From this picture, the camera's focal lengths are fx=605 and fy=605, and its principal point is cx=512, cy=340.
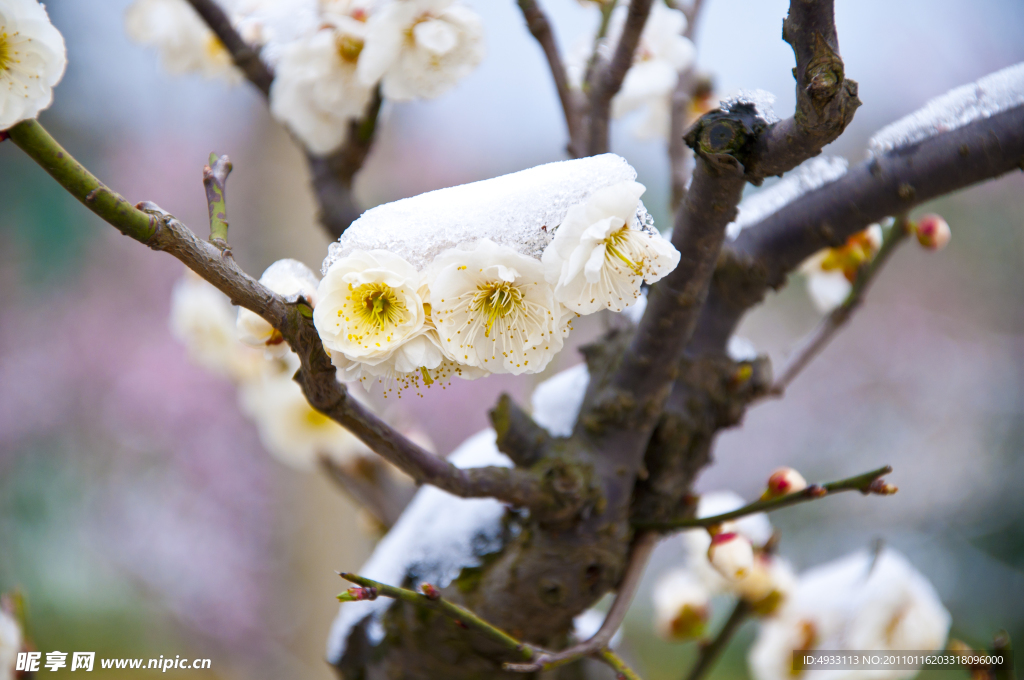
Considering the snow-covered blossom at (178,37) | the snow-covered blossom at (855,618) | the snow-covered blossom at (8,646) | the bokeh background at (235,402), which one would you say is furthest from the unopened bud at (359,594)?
the bokeh background at (235,402)

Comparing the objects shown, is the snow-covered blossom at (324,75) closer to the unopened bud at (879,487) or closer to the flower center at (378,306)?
the flower center at (378,306)

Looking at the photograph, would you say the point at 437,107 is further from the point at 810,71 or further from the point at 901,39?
the point at 810,71

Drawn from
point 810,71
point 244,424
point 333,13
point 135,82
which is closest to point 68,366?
point 244,424

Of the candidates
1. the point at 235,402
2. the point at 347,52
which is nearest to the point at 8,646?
the point at 347,52

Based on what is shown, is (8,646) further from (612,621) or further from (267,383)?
(612,621)

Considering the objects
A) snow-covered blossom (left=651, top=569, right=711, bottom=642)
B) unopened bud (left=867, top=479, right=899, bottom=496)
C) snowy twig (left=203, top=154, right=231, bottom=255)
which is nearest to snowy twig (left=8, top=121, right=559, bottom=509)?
snowy twig (left=203, top=154, right=231, bottom=255)

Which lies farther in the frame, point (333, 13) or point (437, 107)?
point (437, 107)
